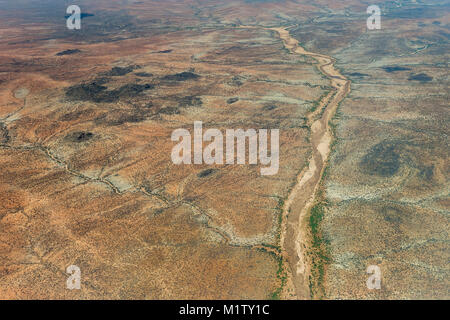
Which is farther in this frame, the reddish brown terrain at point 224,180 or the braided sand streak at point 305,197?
the braided sand streak at point 305,197

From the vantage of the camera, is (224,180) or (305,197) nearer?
(305,197)

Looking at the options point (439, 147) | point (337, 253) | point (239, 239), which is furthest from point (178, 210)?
point (439, 147)

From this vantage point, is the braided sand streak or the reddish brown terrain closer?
the reddish brown terrain

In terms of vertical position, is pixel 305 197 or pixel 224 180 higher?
pixel 224 180
